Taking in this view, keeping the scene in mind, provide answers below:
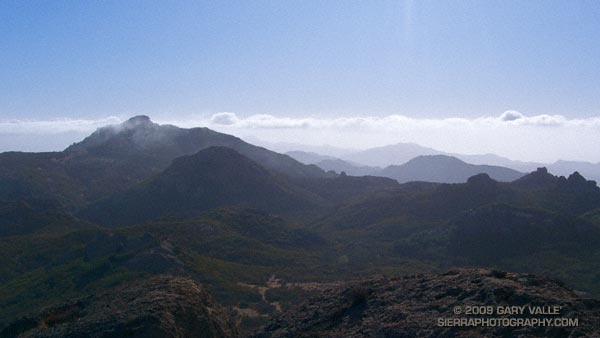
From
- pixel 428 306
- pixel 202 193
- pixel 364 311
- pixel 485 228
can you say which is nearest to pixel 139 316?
pixel 364 311

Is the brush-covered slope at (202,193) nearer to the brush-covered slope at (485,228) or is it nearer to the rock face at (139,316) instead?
the brush-covered slope at (485,228)

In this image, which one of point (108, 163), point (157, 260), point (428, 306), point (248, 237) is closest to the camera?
point (428, 306)

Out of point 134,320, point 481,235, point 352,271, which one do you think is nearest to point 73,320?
point 134,320

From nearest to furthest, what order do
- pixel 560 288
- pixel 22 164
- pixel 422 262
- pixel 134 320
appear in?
pixel 560 288
pixel 134 320
pixel 422 262
pixel 22 164

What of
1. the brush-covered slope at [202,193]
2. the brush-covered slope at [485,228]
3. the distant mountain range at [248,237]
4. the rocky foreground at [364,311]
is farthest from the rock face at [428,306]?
the brush-covered slope at [202,193]

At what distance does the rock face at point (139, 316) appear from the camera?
13.5 meters

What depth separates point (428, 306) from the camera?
1315 centimetres

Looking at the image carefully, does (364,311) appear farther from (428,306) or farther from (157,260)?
(157,260)

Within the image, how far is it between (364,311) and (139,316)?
723 cm

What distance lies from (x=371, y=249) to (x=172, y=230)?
103 feet

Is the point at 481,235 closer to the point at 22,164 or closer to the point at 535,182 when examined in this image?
the point at 535,182

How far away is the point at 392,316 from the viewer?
523 inches

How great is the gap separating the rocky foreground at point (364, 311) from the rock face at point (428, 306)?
2 centimetres

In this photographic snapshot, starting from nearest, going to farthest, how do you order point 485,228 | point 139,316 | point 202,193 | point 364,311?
point 139,316, point 364,311, point 485,228, point 202,193
